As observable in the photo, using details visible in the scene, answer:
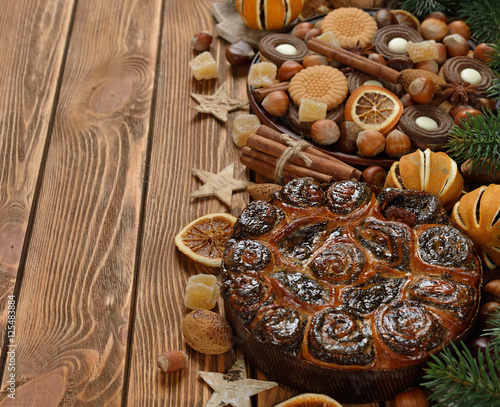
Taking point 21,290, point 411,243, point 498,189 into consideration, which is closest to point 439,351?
point 411,243

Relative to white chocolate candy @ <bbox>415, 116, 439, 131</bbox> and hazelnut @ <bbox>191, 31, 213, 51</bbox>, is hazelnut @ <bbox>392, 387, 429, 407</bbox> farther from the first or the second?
hazelnut @ <bbox>191, 31, 213, 51</bbox>

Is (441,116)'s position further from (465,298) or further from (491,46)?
(465,298)

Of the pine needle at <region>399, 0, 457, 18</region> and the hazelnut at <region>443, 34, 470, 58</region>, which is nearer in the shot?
the hazelnut at <region>443, 34, 470, 58</region>

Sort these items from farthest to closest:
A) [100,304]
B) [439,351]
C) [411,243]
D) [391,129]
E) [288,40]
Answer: [288,40] < [391,129] < [100,304] < [411,243] < [439,351]

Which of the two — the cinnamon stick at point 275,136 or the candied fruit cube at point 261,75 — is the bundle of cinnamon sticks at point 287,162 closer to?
the cinnamon stick at point 275,136

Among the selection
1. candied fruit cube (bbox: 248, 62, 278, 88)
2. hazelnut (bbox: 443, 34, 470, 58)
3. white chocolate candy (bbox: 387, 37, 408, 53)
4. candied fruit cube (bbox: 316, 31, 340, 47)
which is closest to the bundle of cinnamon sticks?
candied fruit cube (bbox: 248, 62, 278, 88)

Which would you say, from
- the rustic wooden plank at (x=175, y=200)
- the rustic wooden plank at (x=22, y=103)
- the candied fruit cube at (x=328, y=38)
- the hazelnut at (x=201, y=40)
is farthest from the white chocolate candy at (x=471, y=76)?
the rustic wooden plank at (x=22, y=103)
